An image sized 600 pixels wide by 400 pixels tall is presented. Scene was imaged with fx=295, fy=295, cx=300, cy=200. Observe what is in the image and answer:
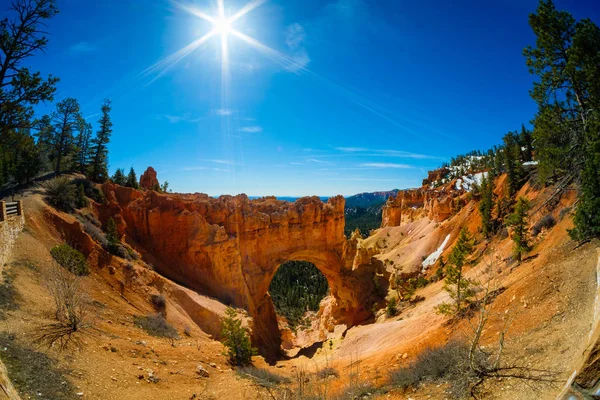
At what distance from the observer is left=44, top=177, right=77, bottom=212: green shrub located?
21.0 m

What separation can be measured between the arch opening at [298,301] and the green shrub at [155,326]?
70.6ft

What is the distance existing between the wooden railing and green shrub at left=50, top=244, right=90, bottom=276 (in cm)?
261

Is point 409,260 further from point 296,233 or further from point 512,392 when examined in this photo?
point 512,392

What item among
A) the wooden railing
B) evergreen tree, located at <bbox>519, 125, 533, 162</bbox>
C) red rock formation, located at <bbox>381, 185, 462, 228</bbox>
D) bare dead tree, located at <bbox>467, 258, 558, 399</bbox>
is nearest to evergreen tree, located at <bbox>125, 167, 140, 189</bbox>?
the wooden railing

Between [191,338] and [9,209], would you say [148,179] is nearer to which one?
[9,209]

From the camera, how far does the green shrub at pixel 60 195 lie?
2098 cm

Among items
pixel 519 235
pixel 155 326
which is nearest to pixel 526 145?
pixel 519 235

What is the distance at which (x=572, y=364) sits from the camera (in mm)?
6312

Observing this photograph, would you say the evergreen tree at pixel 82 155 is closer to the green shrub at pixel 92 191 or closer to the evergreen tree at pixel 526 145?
the green shrub at pixel 92 191

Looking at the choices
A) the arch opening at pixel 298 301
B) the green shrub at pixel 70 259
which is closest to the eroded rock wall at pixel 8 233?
the green shrub at pixel 70 259

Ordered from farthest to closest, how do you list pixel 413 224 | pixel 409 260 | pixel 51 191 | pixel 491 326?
1. pixel 413 224
2. pixel 409 260
3. pixel 51 191
4. pixel 491 326

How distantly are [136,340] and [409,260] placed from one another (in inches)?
1804

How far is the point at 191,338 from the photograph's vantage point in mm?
17281

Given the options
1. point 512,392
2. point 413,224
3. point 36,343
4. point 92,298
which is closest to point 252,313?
point 92,298
